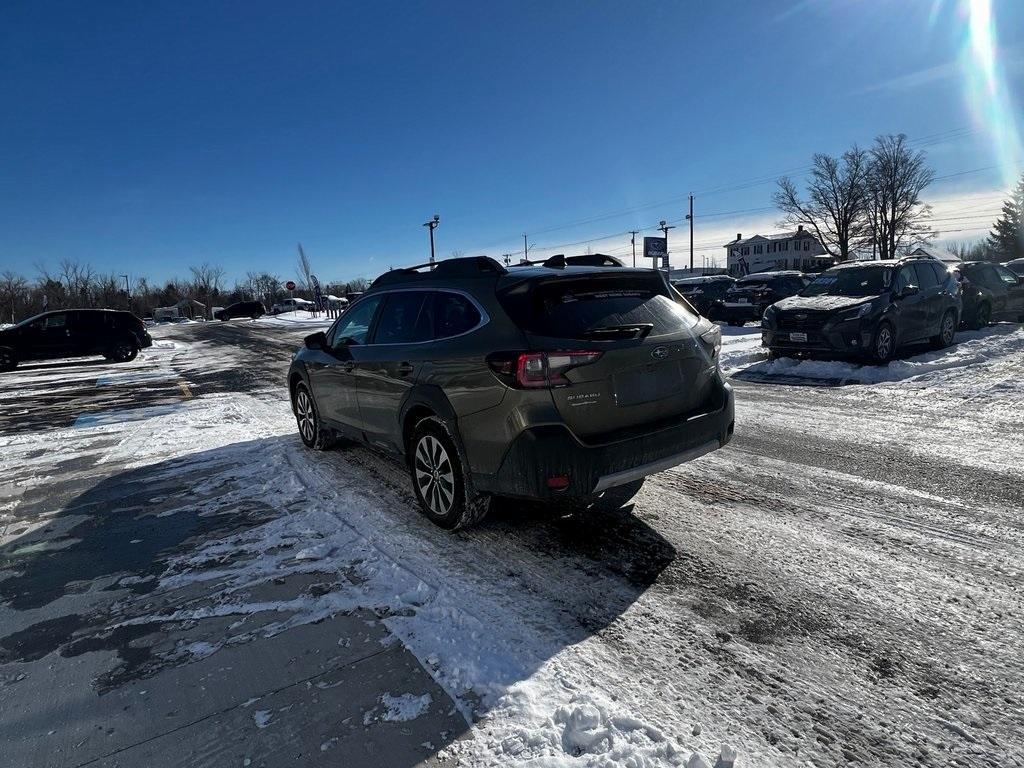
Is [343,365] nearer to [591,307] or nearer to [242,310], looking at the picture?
[591,307]

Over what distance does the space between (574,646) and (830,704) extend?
101 cm

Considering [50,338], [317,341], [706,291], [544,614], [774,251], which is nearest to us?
[544,614]

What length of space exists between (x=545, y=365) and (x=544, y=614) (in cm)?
131

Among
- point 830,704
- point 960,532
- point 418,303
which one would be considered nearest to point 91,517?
point 418,303

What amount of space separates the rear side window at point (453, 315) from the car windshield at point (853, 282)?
8.78m

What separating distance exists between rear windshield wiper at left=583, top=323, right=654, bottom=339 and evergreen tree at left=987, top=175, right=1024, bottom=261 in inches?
3341

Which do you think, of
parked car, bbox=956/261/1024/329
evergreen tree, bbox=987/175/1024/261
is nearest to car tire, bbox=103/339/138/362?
parked car, bbox=956/261/1024/329

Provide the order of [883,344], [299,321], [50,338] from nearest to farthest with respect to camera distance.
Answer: [883,344] < [50,338] < [299,321]

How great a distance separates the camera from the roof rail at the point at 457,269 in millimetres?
3822

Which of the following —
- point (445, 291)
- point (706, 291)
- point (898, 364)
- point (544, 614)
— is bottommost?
point (544, 614)

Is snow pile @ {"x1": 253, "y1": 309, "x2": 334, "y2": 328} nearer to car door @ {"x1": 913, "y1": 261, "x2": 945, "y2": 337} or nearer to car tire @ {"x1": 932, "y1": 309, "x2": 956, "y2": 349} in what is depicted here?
car door @ {"x1": 913, "y1": 261, "x2": 945, "y2": 337}

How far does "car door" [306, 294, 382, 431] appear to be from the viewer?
5.04 m

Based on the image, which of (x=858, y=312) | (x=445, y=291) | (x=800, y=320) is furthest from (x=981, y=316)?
(x=445, y=291)

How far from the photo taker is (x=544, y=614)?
2.80 m
